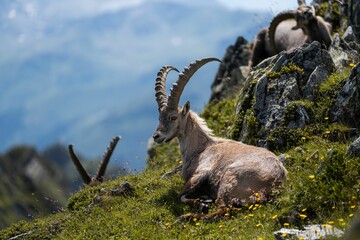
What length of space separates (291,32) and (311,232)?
17012mm

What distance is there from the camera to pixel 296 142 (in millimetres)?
14203

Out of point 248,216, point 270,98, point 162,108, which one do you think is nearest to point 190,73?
point 162,108

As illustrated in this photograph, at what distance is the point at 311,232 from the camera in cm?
859

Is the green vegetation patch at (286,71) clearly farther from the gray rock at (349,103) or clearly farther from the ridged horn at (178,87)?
the ridged horn at (178,87)

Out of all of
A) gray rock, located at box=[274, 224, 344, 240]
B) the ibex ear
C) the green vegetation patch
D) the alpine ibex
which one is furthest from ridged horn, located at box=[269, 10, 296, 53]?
gray rock, located at box=[274, 224, 344, 240]

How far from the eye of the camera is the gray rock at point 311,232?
26.8ft

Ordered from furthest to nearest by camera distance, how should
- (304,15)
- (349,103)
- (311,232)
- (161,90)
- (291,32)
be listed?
(291,32), (304,15), (161,90), (349,103), (311,232)

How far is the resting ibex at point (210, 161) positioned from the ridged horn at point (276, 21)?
9.23 meters

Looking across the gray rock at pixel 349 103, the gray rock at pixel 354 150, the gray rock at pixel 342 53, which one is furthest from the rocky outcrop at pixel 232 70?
the gray rock at pixel 354 150

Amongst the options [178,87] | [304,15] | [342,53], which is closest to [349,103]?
[178,87]

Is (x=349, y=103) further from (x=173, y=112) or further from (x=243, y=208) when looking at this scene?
(x=243, y=208)

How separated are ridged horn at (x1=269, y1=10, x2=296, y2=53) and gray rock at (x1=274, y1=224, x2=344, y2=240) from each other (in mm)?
15815

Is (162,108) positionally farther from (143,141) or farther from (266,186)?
(143,141)

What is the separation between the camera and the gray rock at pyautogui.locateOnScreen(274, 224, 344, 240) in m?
8.16
